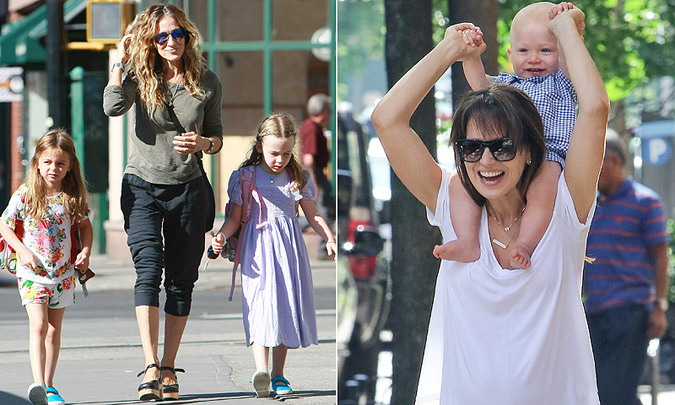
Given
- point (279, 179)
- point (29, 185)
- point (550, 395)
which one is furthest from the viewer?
point (279, 179)

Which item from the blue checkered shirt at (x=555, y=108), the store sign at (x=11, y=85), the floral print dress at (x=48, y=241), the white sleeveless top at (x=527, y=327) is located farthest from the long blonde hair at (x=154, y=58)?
the store sign at (x=11, y=85)

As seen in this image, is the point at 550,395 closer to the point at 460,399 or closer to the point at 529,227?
the point at 460,399

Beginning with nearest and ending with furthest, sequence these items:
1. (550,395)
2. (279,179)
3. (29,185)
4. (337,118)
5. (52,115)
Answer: (550,395), (337,118), (29,185), (279,179), (52,115)

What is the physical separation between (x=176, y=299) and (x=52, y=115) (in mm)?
6248

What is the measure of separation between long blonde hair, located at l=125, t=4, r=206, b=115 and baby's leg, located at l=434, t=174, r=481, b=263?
8.15 feet

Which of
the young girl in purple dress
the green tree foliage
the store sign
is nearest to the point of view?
the green tree foliage

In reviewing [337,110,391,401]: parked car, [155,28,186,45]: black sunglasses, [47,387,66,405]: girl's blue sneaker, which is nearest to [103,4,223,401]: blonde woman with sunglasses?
[155,28,186,45]: black sunglasses

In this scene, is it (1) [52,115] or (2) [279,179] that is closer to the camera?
(2) [279,179]

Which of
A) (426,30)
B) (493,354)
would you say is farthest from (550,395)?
(426,30)

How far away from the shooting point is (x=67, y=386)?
5.93m

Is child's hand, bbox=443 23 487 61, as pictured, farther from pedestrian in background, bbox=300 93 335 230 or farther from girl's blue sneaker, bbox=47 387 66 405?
pedestrian in background, bbox=300 93 335 230

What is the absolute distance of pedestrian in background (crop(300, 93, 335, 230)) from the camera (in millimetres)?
12336

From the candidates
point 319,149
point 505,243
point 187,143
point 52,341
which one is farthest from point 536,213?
point 319,149

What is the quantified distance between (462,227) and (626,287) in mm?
1167
